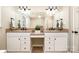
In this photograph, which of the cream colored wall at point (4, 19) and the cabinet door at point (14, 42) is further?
the cabinet door at point (14, 42)

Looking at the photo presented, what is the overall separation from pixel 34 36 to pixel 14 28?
63 centimetres

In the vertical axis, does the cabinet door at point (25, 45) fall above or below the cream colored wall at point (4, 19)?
below

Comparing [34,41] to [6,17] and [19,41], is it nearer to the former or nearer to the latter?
[19,41]

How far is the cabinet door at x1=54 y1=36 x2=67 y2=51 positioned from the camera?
391 cm

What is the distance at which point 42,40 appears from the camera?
403cm

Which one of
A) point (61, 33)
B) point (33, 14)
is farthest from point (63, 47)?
point (33, 14)

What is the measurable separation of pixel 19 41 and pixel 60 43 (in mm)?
1097

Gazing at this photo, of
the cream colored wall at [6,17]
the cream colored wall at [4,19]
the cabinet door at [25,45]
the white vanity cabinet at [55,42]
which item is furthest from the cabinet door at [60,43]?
the cream colored wall at [4,19]

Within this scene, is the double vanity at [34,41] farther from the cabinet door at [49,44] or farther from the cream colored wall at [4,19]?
the cream colored wall at [4,19]

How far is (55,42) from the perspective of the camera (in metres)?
3.92

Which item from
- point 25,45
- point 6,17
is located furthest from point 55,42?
point 6,17

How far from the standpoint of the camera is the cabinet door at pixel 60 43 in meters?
3.91

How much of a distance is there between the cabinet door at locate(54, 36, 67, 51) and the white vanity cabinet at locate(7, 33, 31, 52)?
2.42 ft
